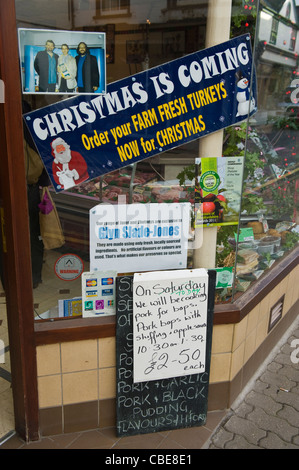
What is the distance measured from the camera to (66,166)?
9.12 ft

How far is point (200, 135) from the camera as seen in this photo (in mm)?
2945

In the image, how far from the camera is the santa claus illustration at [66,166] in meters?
2.73

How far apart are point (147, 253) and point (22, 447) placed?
1596 millimetres

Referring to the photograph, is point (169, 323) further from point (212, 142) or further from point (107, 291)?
point (212, 142)

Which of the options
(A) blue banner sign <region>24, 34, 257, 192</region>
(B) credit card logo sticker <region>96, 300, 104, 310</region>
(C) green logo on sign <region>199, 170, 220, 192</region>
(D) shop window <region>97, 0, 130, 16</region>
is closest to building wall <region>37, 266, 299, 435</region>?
(B) credit card logo sticker <region>96, 300, 104, 310</region>

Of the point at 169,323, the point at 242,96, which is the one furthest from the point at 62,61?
the point at 169,323

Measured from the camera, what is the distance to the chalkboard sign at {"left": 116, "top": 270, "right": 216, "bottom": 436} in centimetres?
295

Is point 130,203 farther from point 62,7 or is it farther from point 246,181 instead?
point 62,7

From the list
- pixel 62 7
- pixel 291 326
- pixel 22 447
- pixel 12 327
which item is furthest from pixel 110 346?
pixel 291 326

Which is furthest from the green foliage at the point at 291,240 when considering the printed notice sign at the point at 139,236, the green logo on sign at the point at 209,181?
the printed notice sign at the point at 139,236

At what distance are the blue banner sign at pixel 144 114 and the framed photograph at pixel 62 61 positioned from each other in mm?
86

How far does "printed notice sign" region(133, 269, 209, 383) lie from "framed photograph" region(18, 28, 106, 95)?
1288 mm

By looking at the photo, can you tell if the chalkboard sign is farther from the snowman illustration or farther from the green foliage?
the green foliage

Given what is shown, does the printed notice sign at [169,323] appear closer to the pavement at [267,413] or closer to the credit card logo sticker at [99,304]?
the credit card logo sticker at [99,304]
